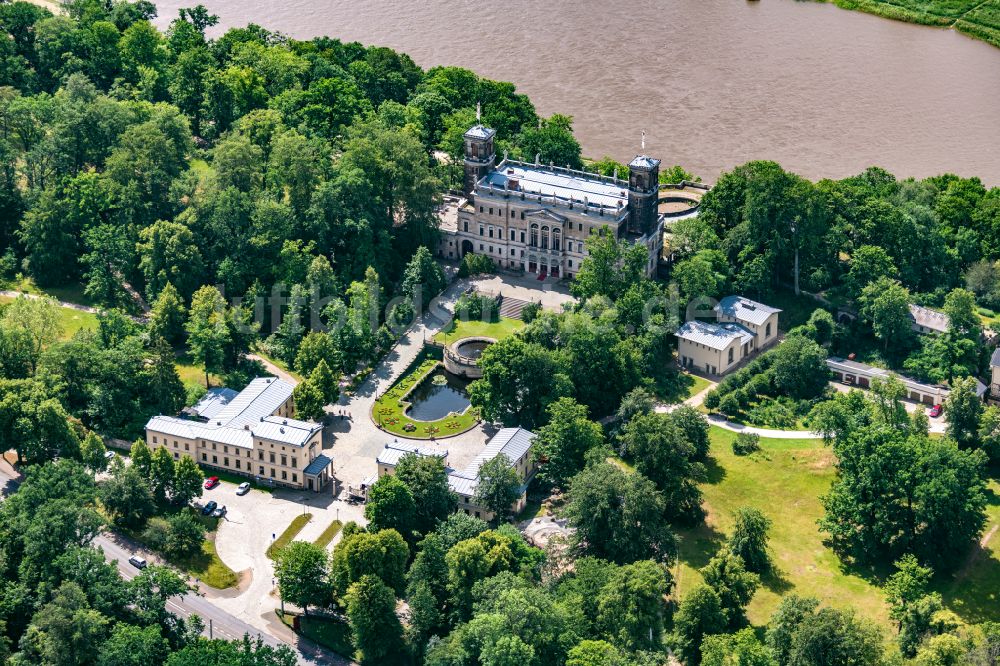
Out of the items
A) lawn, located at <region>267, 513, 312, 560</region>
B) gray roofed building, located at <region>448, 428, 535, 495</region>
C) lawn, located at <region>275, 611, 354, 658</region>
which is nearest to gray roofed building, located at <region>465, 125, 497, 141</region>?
gray roofed building, located at <region>448, 428, 535, 495</region>

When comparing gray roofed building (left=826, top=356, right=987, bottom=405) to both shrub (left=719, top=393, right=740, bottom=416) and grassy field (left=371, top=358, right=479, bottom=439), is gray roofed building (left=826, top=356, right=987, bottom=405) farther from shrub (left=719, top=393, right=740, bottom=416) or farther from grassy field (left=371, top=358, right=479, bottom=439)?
grassy field (left=371, top=358, right=479, bottom=439)

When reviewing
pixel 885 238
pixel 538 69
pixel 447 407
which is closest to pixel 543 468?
pixel 447 407

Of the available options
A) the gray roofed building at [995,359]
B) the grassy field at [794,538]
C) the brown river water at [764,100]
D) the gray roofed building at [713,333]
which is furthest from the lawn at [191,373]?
the gray roofed building at [995,359]

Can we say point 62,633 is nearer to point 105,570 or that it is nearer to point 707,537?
point 105,570

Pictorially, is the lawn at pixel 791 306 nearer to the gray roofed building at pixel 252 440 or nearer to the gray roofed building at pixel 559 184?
the gray roofed building at pixel 559 184

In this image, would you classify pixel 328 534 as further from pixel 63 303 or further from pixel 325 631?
pixel 63 303
